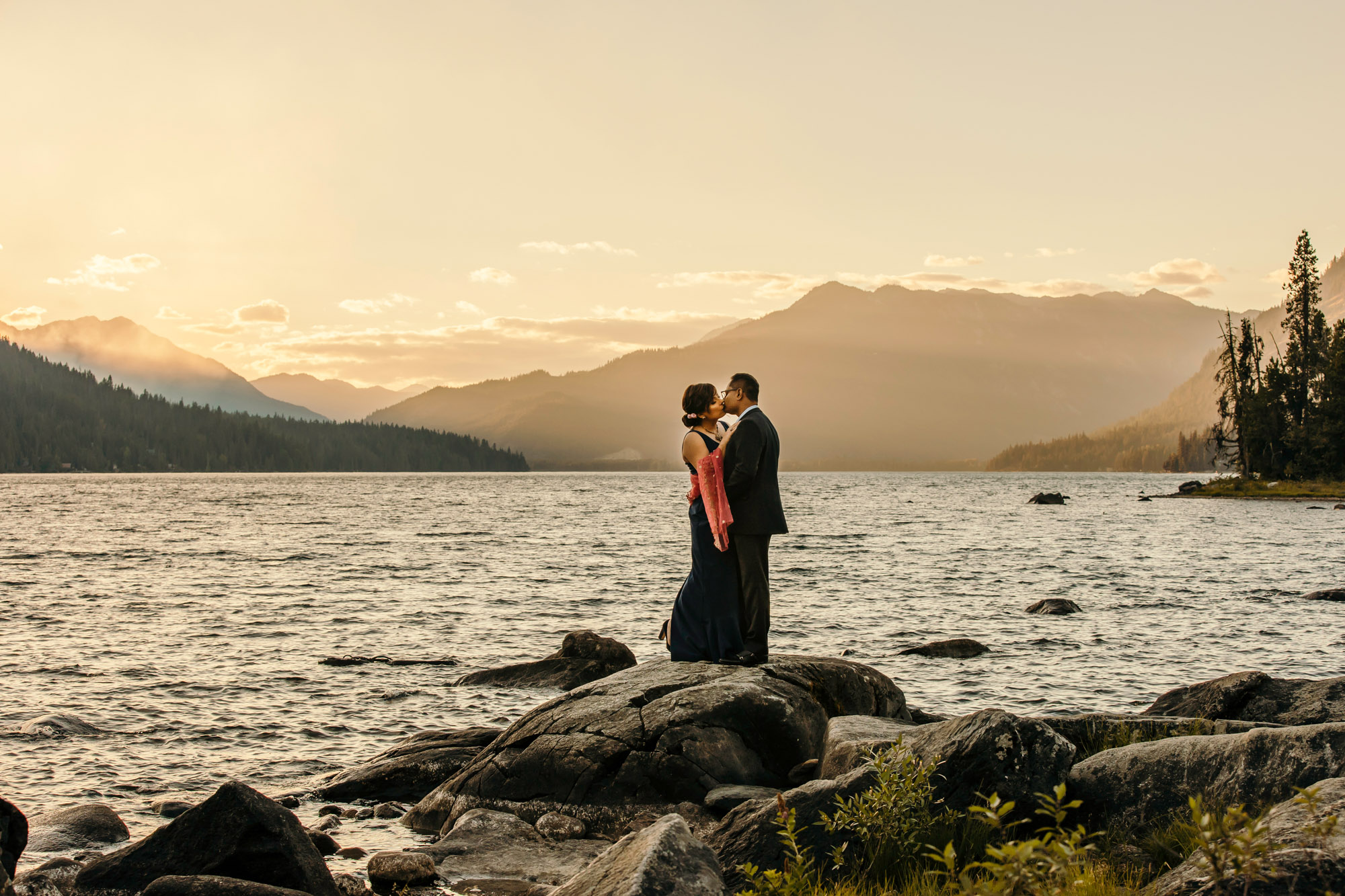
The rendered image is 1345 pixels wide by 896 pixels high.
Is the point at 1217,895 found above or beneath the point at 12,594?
above

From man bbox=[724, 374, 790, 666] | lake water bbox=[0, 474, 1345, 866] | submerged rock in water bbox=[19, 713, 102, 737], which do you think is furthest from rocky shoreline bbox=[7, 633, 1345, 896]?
submerged rock in water bbox=[19, 713, 102, 737]

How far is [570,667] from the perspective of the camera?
20062 millimetres

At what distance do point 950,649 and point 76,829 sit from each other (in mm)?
19198

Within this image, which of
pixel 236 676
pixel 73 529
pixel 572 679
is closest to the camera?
pixel 572 679

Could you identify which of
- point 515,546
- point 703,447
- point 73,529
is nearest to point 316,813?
point 703,447

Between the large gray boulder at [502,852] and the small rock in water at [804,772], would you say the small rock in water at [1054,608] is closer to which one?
the small rock in water at [804,772]

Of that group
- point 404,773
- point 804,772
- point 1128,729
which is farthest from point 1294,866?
point 404,773

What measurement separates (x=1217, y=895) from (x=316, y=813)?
1096 centimetres

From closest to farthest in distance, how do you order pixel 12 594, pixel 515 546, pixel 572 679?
pixel 572 679 < pixel 12 594 < pixel 515 546

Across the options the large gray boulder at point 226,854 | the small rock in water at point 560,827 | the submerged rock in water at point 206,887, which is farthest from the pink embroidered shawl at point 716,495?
the submerged rock in water at point 206,887

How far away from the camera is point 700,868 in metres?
6.07

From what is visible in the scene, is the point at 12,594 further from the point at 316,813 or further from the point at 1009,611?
the point at 1009,611

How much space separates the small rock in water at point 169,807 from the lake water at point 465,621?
0.58ft

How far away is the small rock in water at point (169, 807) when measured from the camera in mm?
12484
